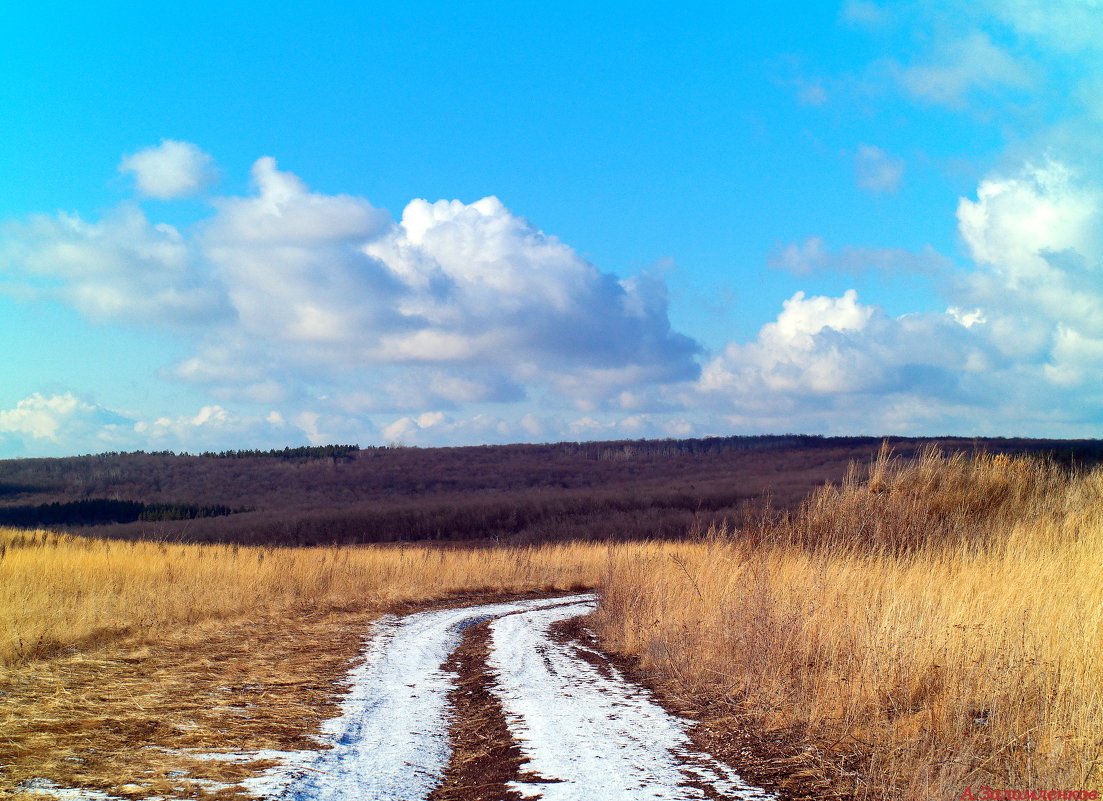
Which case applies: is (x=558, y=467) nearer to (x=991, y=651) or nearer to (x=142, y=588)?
(x=142, y=588)

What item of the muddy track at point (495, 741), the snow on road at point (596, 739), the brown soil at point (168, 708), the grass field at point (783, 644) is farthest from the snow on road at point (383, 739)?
the snow on road at point (596, 739)

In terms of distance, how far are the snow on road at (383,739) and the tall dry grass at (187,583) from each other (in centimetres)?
408

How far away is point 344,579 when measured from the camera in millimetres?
18062

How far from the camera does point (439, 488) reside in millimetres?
83875

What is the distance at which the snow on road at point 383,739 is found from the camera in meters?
4.90

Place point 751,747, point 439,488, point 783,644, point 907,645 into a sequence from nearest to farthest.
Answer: point 751,747 → point 907,645 → point 783,644 → point 439,488

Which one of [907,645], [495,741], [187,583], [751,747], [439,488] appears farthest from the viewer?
[439,488]

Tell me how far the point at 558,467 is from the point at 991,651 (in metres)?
87.7

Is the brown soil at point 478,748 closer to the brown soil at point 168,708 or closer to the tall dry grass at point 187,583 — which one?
the brown soil at point 168,708

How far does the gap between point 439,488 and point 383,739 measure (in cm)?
7884

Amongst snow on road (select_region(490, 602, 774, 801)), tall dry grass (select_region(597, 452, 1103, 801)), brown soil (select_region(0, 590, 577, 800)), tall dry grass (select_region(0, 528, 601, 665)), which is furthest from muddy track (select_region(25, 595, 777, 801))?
tall dry grass (select_region(0, 528, 601, 665))

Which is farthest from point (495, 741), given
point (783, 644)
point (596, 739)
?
point (783, 644)

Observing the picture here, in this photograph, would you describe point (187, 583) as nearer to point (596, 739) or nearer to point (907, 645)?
point (596, 739)

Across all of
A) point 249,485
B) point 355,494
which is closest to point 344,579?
point 355,494
